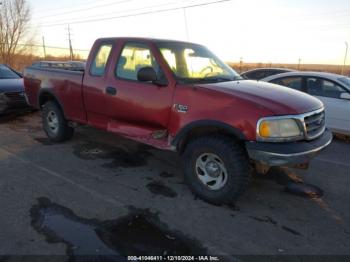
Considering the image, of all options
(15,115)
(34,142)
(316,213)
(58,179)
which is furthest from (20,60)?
(316,213)

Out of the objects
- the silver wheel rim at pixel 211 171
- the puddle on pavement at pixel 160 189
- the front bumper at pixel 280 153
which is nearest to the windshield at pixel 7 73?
the puddle on pavement at pixel 160 189

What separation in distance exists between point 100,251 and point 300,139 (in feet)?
8.01

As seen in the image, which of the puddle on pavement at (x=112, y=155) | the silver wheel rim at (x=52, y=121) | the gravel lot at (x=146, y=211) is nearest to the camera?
the gravel lot at (x=146, y=211)

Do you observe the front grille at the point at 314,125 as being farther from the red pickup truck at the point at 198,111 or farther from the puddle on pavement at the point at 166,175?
the puddle on pavement at the point at 166,175

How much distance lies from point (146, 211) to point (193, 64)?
2192 mm

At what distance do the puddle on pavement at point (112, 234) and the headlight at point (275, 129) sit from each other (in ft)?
4.44

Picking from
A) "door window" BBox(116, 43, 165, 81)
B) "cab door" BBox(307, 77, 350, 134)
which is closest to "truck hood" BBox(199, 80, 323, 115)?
"door window" BBox(116, 43, 165, 81)

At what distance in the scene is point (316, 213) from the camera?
3.94 meters

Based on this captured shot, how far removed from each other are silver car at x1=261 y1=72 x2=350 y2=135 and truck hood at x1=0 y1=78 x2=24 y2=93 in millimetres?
6918

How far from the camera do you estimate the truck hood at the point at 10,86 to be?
831 centimetres

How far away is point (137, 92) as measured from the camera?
4629 millimetres

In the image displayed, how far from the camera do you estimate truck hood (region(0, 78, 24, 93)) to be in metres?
8.31

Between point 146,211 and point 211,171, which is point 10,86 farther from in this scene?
point 211,171

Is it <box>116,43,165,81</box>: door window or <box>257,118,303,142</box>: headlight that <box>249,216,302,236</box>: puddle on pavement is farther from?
<box>116,43,165,81</box>: door window
